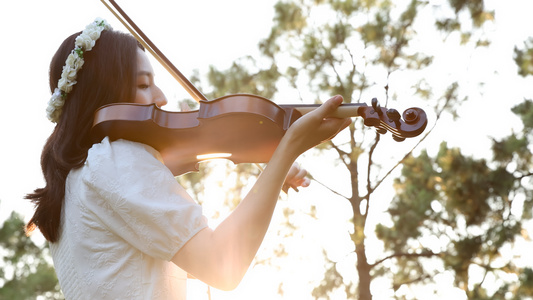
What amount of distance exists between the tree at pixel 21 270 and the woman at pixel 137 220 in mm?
13299

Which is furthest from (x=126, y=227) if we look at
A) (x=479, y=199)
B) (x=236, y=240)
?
(x=479, y=199)

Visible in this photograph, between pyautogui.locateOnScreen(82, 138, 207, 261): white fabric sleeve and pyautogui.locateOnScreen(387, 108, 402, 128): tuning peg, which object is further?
pyautogui.locateOnScreen(387, 108, 402, 128): tuning peg

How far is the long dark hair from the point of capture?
1522 millimetres

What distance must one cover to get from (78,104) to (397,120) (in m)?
0.89

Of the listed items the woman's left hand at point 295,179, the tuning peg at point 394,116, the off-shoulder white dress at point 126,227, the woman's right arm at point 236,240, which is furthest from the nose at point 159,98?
the woman's left hand at point 295,179

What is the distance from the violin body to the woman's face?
0.11 ft

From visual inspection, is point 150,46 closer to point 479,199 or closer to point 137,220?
point 137,220

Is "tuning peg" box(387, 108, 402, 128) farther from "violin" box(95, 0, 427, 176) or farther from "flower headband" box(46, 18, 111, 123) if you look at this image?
"flower headband" box(46, 18, 111, 123)

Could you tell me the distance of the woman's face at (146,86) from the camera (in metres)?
1.74

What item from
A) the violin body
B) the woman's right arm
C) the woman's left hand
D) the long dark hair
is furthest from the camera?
the woman's left hand

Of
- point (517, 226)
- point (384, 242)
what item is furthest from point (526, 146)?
point (384, 242)

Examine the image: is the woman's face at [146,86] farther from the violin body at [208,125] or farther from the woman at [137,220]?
the woman at [137,220]

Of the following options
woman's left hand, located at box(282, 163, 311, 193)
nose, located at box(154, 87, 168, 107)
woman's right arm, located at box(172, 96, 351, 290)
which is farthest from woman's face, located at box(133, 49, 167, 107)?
woman's left hand, located at box(282, 163, 311, 193)

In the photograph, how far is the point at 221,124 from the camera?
6.10 feet
